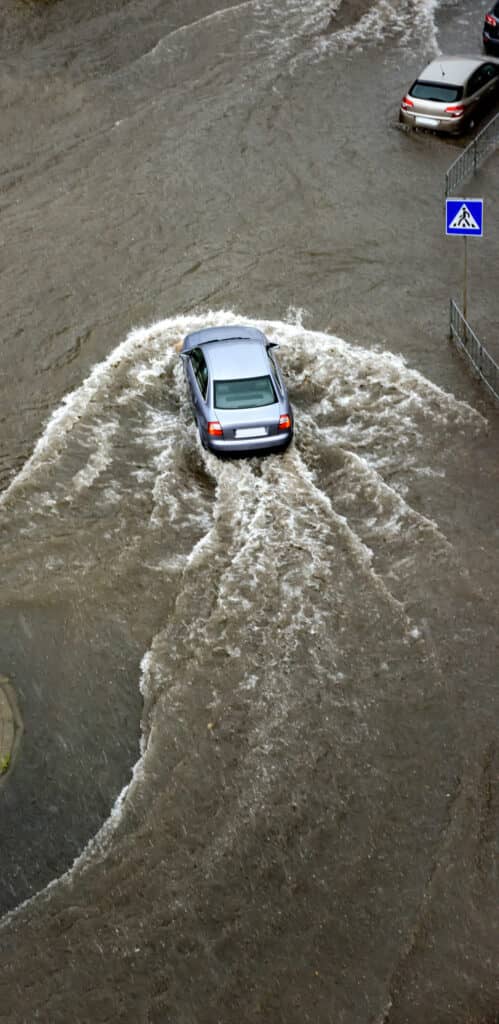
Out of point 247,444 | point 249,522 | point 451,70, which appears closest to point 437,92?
point 451,70

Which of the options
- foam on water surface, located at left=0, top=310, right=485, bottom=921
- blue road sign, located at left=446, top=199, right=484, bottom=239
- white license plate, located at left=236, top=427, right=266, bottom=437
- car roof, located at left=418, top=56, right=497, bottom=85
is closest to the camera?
foam on water surface, located at left=0, top=310, right=485, bottom=921

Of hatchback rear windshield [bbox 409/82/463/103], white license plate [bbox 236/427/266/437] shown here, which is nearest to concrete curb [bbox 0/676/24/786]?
white license plate [bbox 236/427/266/437]

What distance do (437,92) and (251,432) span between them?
1448cm

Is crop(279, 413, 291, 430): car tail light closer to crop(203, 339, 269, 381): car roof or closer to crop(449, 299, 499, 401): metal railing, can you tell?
crop(203, 339, 269, 381): car roof

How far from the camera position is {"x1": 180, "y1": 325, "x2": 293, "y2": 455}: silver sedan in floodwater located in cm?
1562

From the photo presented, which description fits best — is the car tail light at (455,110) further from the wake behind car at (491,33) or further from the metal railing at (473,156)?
the wake behind car at (491,33)

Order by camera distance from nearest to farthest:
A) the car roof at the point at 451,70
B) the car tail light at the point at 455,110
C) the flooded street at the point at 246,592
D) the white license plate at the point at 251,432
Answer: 1. the flooded street at the point at 246,592
2. the white license plate at the point at 251,432
3. the car tail light at the point at 455,110
4. the car roof at the point at 451,70

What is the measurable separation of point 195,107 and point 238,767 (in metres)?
20.7

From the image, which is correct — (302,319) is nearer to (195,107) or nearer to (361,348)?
(361,348)

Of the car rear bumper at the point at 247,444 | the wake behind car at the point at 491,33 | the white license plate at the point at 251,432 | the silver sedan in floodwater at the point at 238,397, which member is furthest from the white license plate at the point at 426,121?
the white license plate at the point at 251,432

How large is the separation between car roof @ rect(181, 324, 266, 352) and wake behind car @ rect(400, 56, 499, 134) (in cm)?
1085

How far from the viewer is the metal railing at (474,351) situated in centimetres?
1755

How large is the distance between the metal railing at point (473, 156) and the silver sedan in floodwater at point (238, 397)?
8.87 m

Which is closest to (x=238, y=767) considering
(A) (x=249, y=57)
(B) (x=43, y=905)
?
(B) (x=43, y=905)
